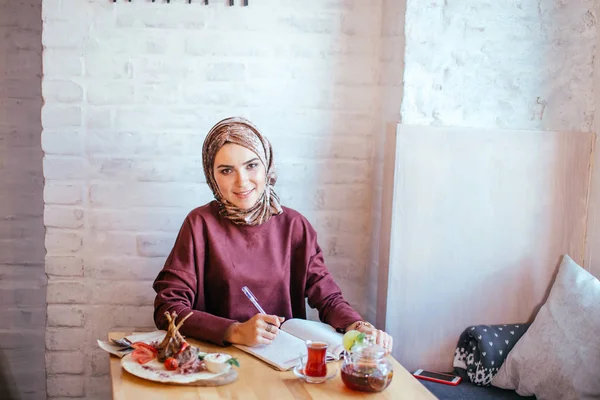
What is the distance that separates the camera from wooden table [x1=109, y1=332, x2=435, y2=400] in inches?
65.5

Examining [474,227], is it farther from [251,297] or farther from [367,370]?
[367,370]

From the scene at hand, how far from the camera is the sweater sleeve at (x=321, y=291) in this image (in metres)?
2.25

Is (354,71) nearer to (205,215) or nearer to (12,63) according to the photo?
(205,215)

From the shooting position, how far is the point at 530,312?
8.66 feet

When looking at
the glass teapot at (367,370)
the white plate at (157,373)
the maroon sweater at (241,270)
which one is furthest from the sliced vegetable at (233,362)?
the maroon sweater at (241,270)

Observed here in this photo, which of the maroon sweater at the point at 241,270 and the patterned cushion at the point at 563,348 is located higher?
the maroon sweater at the point at 241,270

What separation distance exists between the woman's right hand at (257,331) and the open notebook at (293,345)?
0.07 feet

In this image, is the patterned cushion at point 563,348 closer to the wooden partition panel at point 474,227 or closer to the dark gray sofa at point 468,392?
the dark gray sofa at point 468,392

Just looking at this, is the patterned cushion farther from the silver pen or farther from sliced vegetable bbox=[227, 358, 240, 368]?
sliced vegetable bbox=[227, 358, 240, 368]

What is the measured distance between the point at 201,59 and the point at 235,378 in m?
1.25

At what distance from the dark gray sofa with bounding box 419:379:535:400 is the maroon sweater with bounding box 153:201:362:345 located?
39 cm

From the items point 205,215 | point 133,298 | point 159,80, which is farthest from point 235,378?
point 159,80

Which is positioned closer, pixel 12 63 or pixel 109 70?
pixel 109 70

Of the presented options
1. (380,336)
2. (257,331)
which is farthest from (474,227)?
(257,331)
